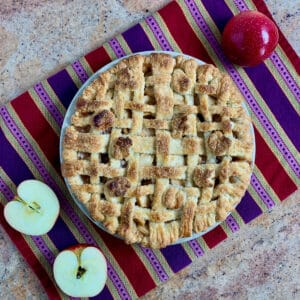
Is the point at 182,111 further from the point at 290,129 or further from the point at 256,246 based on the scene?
the point at 256,246

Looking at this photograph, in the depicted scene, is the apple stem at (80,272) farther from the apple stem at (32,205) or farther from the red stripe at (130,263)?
the apple stem at (32,205)

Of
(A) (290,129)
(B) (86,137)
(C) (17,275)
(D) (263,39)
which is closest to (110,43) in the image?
(B) (86,137)

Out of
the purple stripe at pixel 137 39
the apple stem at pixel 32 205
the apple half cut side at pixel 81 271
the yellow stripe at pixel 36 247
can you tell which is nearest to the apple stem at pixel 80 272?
the apple half cut side at pixel 81 271

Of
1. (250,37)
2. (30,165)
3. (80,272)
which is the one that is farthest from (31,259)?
(250,37)

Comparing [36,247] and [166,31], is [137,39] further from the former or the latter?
[36,247]

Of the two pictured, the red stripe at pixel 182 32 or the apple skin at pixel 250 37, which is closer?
the apple skin at pixel 250 37

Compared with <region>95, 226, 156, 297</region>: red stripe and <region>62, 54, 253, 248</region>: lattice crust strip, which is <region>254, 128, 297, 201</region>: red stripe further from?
<region>95, 226, 156, 297</region>: red stripe

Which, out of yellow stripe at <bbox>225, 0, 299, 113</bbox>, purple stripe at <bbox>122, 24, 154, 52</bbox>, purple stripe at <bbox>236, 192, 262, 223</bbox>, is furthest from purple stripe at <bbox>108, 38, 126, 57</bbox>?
purple stripe at <bbox>236, 192, 262, 223</bbox>
